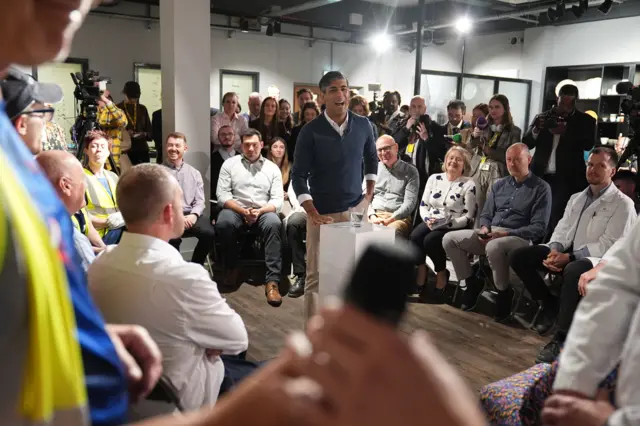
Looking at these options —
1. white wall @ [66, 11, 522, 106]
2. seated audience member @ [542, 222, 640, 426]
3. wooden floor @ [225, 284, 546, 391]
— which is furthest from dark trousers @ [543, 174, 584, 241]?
white wall @ [66, 11, 522, 106]

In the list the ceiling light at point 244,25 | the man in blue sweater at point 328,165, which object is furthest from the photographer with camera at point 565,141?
the ceiling light at point 244,25

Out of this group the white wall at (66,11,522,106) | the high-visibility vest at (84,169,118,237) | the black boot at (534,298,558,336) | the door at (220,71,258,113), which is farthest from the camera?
the door at (220,71,258,113)

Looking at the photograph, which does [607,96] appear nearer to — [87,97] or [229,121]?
[229,121]

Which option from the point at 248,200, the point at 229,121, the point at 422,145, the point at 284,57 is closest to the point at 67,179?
the point at 248,200

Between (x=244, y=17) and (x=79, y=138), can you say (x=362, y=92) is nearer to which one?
(x=244, y=17)

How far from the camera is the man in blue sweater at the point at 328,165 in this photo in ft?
11.0

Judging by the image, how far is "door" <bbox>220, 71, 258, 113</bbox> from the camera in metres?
9.71

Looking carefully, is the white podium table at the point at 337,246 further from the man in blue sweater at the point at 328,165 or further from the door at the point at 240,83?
the door at the point at 240,83

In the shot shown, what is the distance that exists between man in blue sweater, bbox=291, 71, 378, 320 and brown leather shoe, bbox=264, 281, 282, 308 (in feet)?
1.79

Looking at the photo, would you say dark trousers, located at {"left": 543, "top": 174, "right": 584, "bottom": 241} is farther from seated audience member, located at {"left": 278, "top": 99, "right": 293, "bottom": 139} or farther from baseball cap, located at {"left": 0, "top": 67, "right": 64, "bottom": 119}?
baseball cap, located at {"left": 0, "top": 67, "right": 64, "bottom": 119}

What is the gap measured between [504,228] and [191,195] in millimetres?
2486

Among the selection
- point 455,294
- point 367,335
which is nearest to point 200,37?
point 455,294

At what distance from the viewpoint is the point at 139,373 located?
833mm

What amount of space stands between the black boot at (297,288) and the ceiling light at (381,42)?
291 inches
